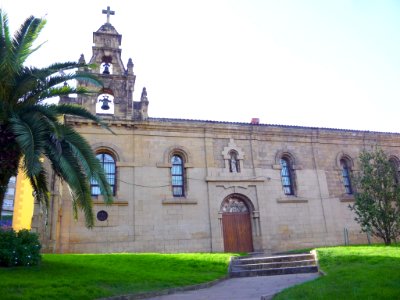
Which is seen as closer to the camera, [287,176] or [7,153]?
[7,153]

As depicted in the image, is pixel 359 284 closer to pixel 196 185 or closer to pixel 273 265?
pixel 273 265

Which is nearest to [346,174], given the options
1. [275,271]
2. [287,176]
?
[287,176]

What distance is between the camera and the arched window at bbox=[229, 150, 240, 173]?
69.9 ft

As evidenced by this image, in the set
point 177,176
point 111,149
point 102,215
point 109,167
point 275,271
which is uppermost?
point 111,149

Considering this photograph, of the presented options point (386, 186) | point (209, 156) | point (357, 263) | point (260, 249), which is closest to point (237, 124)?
point (209, 156)

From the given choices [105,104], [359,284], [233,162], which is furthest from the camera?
[233,162]

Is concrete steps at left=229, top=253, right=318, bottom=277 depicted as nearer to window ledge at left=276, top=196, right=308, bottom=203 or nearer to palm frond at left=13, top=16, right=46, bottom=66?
window ledge at left=276, top=196, right=308, bottom=203

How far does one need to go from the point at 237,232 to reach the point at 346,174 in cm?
901

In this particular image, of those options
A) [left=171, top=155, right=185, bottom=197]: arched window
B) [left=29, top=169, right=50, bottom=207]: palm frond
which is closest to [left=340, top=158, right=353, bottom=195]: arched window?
[left=171, top=155, right=185, bottom=197]: arched window

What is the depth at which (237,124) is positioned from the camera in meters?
21.9

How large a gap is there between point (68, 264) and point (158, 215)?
7507 millimetres

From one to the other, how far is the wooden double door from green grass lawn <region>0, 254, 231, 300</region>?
560cm

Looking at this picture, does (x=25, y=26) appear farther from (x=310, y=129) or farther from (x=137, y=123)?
(x=310, y=129)

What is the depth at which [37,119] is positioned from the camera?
431 inches
